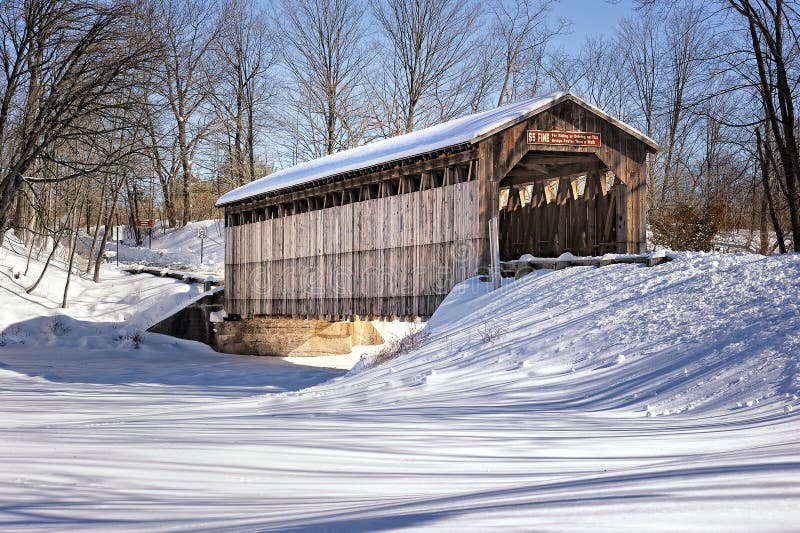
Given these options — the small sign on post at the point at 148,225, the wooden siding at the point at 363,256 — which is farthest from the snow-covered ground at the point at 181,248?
the wooden siding at the point at 363,256

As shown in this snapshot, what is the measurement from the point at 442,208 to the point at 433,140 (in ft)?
4.33

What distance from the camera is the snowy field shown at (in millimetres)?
2998

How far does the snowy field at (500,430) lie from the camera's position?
9.84 feet

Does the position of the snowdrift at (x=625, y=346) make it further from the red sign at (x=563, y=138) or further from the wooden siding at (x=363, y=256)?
the red sign at (x=563, y=138)

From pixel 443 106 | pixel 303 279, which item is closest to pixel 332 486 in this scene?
pixel 303 279

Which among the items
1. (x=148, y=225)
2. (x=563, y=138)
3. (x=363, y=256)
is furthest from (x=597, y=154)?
(x=148, y=225)

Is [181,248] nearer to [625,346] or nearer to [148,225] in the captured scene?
[148,225]

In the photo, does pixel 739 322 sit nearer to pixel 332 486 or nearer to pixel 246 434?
pixel 246 434

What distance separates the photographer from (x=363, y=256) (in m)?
17.3

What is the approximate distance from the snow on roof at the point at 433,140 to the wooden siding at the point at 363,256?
780 mm

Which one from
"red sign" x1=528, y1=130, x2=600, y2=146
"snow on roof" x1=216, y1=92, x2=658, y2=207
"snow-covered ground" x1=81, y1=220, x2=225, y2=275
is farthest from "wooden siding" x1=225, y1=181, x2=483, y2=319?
"snow-covered ground" x1=81, y1=220, x2=225, y2=275


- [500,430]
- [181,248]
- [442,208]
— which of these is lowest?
[500,430]

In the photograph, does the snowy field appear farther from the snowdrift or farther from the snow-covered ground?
the snow-covered ground

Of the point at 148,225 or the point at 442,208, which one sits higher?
the point at 148,225
